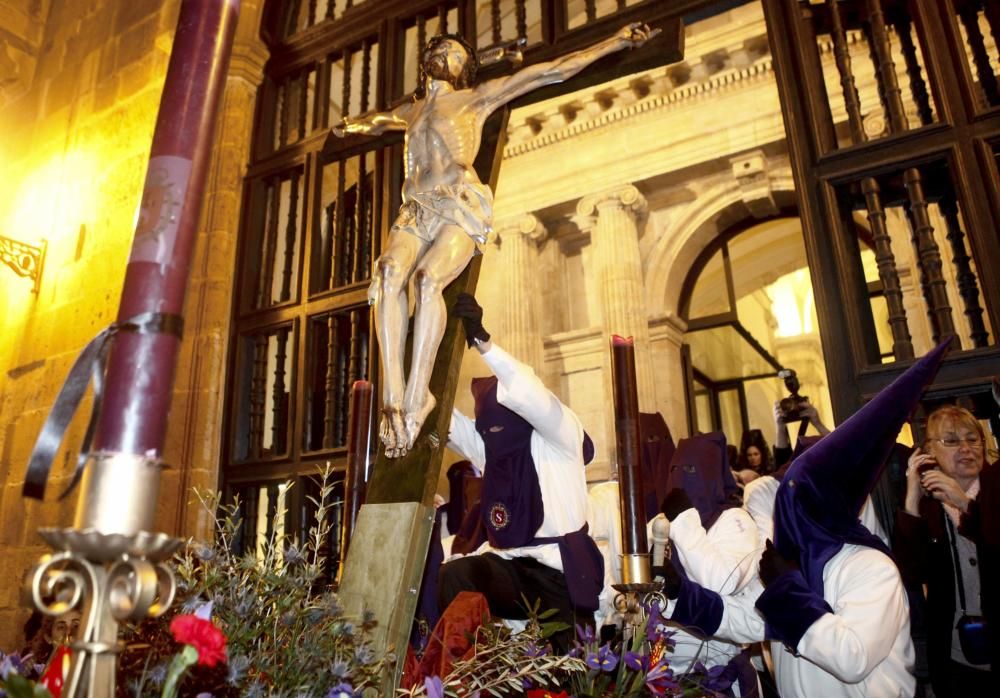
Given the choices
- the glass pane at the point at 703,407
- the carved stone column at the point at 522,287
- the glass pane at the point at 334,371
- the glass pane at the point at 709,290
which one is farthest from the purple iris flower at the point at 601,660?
the glass pane at the point at 709,290

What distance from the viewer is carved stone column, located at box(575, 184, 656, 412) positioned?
7.10 m

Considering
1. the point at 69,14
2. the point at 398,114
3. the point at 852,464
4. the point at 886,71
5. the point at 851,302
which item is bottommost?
the point at 852,464

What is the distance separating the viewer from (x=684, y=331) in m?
7.88

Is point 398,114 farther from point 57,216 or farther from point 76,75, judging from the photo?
point 76,75

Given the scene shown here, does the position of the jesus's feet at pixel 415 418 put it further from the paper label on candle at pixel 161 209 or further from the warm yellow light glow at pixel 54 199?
the warm yellow light glow at pixel 54 199

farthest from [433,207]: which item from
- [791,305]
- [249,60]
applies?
[791,305]

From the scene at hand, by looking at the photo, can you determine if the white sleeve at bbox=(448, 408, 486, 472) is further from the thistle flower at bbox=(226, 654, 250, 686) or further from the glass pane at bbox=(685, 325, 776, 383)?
the glass pane at bbox=(685, 325, 776, 383)

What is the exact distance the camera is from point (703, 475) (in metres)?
2.73

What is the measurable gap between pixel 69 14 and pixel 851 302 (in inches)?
252

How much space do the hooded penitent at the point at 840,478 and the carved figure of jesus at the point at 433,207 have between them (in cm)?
109

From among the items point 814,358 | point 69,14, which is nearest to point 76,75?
point 69,14

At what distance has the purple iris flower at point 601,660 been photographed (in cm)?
139

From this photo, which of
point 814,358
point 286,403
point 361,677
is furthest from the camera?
point 814,358

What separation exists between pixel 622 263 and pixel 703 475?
16.0ft
